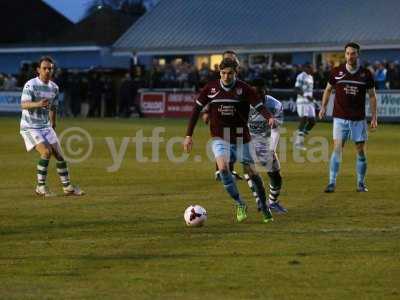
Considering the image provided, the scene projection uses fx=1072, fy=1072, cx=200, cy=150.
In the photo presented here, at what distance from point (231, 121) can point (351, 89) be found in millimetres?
4108

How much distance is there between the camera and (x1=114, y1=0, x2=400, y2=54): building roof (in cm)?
4944

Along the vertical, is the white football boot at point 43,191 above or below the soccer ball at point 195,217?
below

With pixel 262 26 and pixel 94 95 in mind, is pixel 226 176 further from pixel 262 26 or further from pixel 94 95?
pixel 262 26

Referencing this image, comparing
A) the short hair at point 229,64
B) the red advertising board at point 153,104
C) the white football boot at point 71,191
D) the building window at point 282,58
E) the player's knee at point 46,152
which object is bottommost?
the red advertising board at point 153,104

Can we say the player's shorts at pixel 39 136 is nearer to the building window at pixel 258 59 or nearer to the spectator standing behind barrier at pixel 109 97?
the spectator standing behind barrier at pixel 109 97

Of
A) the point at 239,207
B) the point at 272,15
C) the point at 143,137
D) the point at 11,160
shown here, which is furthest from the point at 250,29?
the point at 239,207

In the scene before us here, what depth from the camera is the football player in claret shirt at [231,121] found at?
12656 millimetres

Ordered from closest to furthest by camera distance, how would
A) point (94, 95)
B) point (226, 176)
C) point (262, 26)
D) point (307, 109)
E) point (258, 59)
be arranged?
1. point (226, 176)
2. point (307, 109)
3. point (94, 95)
4. point (258, 59)
5. point (262, 26)

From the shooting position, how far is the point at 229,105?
12.7 metres

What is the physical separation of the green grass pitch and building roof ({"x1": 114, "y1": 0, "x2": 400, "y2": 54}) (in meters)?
30.4

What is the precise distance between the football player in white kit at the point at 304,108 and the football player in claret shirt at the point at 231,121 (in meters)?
13.7

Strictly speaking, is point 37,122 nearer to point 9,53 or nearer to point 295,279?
point 295,279

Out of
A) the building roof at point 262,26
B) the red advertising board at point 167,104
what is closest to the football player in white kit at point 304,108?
the red advertising board at point 167,104

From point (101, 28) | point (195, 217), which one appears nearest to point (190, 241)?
point (195, 217)
